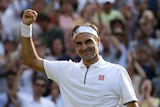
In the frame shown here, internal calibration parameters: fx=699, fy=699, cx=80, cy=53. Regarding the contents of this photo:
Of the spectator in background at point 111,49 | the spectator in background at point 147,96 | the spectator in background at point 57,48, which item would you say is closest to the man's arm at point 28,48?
the spectator in background at point 147,96

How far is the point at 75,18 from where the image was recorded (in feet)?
47.1

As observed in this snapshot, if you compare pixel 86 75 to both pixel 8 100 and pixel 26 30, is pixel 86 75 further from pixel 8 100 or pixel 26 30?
pixel 8 100

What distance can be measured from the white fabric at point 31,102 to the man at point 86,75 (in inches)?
179

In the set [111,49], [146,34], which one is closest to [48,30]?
[111,49]

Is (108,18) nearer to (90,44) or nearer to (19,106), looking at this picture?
(19,106)

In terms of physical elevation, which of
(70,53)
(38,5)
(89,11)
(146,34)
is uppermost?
(38,5)

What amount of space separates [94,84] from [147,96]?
553 cm

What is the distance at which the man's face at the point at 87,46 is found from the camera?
265 inches

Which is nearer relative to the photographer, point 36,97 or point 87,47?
point 87,47

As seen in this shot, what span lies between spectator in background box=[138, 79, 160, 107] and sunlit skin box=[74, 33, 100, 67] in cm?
536

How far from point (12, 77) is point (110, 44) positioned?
2.23 meters

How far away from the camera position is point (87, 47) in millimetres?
6723

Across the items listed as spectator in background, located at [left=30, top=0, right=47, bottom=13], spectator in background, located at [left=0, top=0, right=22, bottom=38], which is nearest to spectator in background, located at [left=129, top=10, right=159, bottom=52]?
spectator in background, located at [left=30, top=0, right=47, bottom=13]

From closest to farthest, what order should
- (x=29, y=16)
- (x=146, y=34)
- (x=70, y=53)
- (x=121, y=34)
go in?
(x=29, y=16) → (x=70, y=53) → (x=121, y=34) → (x=146, y=34)
